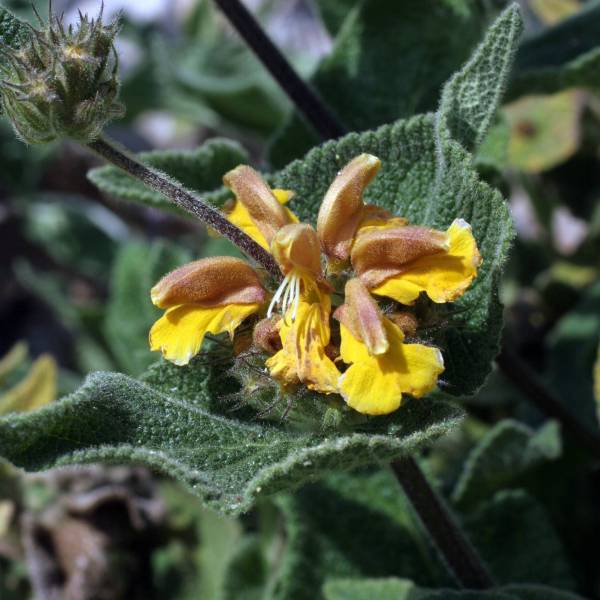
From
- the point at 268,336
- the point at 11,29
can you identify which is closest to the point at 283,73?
the point at 11,29

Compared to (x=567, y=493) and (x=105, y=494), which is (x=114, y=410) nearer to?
(x=105, y=494)

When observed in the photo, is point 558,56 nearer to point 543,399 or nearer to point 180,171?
point 543,399

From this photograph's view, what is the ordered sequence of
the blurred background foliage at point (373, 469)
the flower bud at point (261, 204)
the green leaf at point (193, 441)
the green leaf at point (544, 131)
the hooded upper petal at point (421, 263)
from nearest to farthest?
the green leaf at point (193, 441) < the hooded upper petal at point (421, 263) < the flower bud at point (261, 204) < the blurred background foliage at point (373, 469) < the green leaf at point (544, 131)

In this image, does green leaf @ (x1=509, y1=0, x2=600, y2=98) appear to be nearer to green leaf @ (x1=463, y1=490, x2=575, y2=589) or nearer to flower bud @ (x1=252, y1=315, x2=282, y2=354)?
green leaf @ (x1=463, y1=490, x2=575, y2=589)

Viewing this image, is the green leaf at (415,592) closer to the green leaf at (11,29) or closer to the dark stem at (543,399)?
the dark stem at (543,399)

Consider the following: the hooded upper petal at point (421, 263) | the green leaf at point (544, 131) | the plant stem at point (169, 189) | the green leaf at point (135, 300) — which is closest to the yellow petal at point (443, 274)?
the hooded upper petal at point (421, 263)

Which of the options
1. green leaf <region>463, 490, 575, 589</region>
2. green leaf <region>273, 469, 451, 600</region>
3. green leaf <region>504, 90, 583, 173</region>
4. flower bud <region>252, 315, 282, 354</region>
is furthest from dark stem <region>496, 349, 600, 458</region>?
flower bud <region>252, 315, 282, 354</region>
